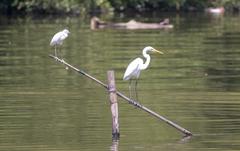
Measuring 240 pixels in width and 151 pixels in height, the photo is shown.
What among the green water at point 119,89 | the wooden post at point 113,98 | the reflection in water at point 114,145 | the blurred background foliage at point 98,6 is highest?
the wooden post at point 113,98

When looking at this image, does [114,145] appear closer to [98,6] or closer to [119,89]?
[119,89]

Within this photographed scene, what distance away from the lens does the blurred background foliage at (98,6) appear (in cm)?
7162

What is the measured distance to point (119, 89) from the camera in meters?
25.8

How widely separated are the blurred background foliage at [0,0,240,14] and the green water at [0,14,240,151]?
24.7m

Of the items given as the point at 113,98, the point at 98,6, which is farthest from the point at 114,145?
the point at 98,6

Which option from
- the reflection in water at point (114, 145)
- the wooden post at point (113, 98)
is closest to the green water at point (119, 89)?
the reflection in water at point (114, 145)

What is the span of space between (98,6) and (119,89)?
48.8 metres

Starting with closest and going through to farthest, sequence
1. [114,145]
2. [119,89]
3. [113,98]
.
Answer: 1. [114,145]
2. [113,98]
3. [119,89]

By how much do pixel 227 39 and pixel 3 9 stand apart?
3166 cm

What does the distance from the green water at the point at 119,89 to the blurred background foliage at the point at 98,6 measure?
24658 mm

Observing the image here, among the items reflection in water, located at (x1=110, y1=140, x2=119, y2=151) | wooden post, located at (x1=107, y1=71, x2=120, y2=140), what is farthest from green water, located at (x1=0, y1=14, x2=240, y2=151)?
wooden post, located at (x1=107, y1=71, x2=120, y2=140)

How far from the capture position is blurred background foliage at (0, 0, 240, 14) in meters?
71.6

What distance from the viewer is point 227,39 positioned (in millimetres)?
44625

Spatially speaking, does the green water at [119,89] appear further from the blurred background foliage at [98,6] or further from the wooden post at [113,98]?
the blurred background foliage at [98,6]
